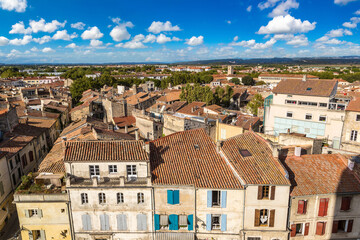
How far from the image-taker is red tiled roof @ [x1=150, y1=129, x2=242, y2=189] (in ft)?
75.3

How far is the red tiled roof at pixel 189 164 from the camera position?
75.3 ft

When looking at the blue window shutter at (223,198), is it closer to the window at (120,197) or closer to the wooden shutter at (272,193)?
the wooden shutter at (272,193)

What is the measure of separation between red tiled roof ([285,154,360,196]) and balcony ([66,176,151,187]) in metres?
13.6

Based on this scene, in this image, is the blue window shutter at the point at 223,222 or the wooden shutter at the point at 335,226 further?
the wooden shutter at the point at 335,226

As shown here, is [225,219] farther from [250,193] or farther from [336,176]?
[336,176]

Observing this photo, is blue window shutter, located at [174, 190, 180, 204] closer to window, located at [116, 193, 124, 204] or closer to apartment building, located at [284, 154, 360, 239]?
window, located at [116, 193, 124, 204]

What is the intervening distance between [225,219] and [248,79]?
519 ft

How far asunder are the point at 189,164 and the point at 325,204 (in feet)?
42.2

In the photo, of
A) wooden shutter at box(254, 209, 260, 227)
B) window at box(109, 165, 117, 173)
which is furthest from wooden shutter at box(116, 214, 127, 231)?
wooden shutter at box(254, 209, 260, 227)

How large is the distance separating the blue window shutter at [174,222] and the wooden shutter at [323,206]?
13.1 meters

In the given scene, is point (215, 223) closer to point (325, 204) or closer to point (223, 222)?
point (223, 222)

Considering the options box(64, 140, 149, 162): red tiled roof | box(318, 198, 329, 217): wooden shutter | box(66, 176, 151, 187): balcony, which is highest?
box(64, 140, 149, 162): red tiled roof

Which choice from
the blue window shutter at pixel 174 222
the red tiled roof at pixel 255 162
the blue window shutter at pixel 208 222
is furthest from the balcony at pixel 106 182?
the red tiled roof at pixel 255 162

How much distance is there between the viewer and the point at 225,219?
23.4 metres
